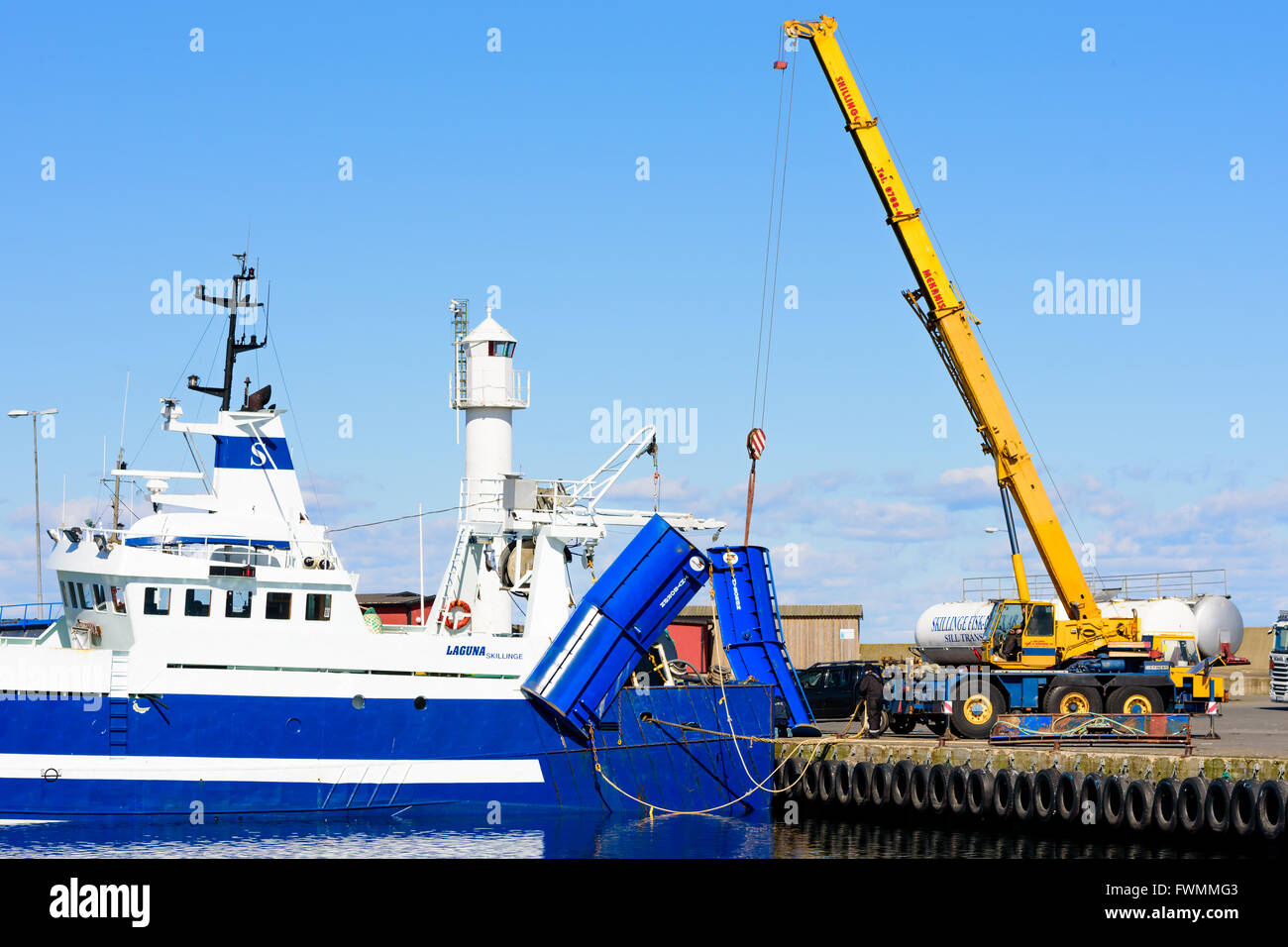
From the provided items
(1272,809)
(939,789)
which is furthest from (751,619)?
(1272,809)

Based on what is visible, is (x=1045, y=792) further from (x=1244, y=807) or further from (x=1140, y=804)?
(x=1244, y=807)

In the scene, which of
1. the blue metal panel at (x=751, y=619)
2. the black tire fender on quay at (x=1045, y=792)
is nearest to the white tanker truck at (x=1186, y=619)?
the blue metal panel at (x=751, y=619)

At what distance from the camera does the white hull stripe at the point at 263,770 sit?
25.2 metres

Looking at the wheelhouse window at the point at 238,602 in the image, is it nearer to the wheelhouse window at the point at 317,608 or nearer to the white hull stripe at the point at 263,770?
the wheelhouse window at the point at 317,608

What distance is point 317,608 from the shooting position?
2784 centimetres

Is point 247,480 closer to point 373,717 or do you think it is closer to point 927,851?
point 373,717

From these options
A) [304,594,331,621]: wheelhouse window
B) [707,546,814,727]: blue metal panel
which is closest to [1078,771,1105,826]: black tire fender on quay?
[707,546,814,727]: blue metal panel

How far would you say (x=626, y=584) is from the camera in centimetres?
2845

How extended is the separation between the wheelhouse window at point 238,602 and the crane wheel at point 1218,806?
18.6m

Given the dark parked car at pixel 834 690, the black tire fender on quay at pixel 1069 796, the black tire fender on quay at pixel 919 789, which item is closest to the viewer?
the black tire fender on quay at pixel 1069 796

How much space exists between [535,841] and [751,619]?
877 cm

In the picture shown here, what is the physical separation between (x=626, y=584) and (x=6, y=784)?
40.5 feet

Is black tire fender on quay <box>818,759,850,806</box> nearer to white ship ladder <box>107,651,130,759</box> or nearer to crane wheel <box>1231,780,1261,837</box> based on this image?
crane wheel <box>1231,780,1261,837</box>

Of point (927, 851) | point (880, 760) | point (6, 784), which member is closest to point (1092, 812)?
point (927, 851)
